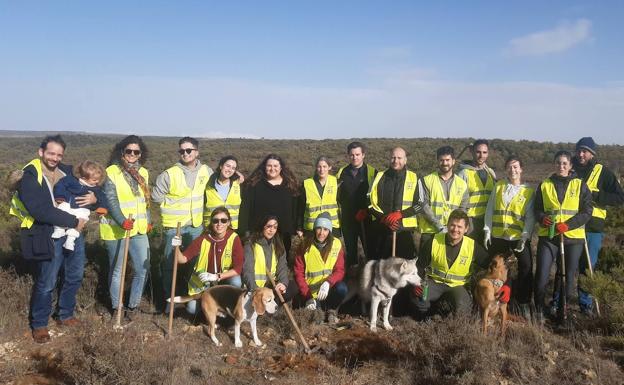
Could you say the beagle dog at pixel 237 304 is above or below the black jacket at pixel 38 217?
below

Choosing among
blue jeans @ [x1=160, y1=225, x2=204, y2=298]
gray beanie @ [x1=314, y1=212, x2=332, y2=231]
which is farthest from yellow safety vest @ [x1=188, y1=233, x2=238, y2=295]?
gray beanie @ [x1=314, y1=212, x2=332, y2=231]

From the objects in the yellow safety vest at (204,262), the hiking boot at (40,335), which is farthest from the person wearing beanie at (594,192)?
the hiking boot at (40,335)

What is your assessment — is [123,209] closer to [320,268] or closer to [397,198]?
[320,268]

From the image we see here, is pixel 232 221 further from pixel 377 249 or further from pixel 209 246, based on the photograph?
pixel 377 249

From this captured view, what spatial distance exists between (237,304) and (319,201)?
205 cm

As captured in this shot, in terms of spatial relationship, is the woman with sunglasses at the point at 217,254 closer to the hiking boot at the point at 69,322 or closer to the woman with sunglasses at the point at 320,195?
the woman with sunglasses at the point at 320,195

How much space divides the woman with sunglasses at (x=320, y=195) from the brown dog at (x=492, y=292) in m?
2.34

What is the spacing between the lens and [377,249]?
23.0ft

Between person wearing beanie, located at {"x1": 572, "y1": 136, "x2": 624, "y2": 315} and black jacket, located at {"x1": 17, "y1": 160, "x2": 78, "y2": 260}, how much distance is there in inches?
262

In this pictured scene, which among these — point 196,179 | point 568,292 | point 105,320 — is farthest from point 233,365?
point 568,292

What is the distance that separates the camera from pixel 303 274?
6.36m

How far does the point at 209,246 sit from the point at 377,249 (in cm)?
260

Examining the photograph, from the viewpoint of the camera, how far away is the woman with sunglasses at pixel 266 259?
5.93 meters

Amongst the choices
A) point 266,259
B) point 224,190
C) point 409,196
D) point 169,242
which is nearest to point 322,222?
point 266,259
